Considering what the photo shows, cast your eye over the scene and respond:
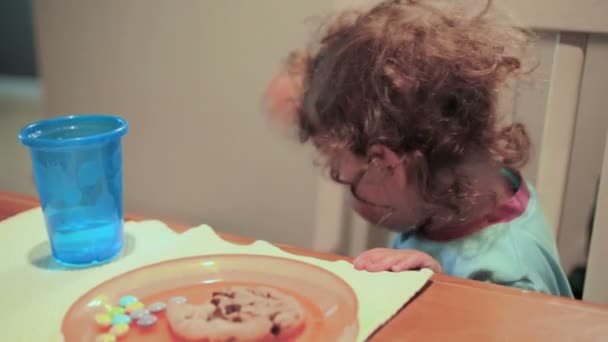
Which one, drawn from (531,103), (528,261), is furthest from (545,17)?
(528,261)

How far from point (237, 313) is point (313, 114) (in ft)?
1.15

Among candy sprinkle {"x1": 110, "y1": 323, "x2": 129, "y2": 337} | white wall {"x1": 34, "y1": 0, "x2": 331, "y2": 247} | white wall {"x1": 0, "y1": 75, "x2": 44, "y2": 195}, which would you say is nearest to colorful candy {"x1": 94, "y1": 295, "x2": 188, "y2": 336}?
candy sprinkle {"x1": 110, "y1": 323, "x2": 129, "y2": 337}

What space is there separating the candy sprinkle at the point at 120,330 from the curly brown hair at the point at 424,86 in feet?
1.13

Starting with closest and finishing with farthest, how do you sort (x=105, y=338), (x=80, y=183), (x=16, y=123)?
(x=105, y=338) → (x=80, y=183) → (x=16, y=123)

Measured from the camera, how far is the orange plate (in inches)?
17.5

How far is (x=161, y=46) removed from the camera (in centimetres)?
112

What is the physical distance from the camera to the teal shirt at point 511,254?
26.3 inches

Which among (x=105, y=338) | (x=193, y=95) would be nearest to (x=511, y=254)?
(x=105, y=338)

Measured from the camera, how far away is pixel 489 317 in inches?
18.8

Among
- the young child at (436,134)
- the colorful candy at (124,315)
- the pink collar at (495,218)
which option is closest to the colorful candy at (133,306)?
the colorful candy at (124,315)

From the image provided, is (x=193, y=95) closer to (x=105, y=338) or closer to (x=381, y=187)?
(x=381, y=187)

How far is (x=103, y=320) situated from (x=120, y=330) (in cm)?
2

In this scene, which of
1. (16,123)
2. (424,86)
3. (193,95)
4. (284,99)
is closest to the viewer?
(424,86)

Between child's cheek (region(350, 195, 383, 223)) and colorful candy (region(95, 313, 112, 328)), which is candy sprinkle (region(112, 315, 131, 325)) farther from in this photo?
child's cheek (region(350, 195, 383, 223))
